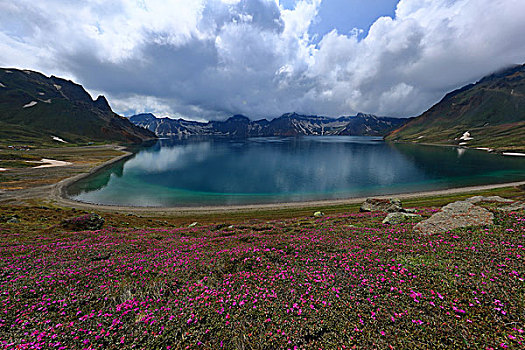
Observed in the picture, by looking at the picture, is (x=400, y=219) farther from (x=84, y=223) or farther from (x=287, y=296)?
(x=84, y=223)

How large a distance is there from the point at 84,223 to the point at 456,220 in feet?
151

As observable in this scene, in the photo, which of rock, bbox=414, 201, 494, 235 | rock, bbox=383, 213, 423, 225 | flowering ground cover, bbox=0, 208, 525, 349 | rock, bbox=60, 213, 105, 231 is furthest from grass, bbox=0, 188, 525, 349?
rock, bbox=60, 213, 105, 231

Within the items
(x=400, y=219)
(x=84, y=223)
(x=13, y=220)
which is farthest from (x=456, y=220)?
(x=13, y=220)

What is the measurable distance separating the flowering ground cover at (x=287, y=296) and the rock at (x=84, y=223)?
1378cm

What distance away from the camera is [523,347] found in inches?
255

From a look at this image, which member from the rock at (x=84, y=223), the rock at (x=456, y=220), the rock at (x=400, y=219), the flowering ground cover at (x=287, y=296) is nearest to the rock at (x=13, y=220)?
the rock at (x=84, y=223)

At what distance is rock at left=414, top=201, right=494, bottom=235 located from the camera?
1579 cm

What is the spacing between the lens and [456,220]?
1658cm

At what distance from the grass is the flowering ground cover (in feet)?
0.18

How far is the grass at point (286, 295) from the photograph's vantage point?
7.78 meters

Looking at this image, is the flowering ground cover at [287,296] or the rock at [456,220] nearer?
the flowering ground cover at [287,296]

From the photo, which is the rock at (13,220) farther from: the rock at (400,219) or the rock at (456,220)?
the rock at (456,220)

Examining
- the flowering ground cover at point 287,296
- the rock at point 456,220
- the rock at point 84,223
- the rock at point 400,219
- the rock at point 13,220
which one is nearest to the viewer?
the flowering ground cover at point 287,296

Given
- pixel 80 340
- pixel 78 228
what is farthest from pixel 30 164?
pixel 80 340
